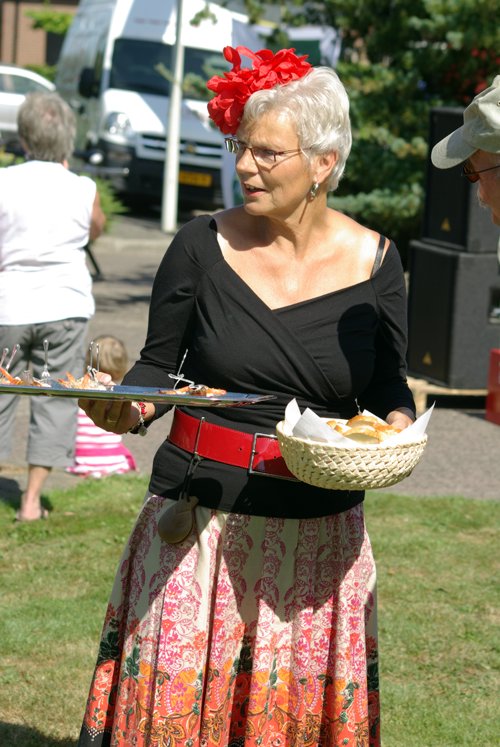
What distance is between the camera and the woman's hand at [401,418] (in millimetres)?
3275

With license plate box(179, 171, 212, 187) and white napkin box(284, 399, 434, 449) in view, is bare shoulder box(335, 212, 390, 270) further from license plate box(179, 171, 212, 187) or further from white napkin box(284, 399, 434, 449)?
license plate box(179, 171, 212, 187)

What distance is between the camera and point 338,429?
302 centimetres

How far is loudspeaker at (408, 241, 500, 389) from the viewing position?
9445 mm

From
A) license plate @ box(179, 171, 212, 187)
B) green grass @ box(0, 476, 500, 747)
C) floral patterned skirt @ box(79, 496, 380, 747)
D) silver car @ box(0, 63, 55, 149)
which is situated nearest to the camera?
floral patterned skirt @ box(79, 496, 380, 747)

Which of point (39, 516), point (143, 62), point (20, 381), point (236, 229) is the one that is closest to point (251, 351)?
point (236, 229)

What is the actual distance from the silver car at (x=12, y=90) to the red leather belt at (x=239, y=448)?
69.4 feet

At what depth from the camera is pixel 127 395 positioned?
9.07 ft

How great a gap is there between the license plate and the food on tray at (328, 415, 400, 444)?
17.1 metres

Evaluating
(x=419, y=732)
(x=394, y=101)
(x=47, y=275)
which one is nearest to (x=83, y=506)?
(x=47, y=275)

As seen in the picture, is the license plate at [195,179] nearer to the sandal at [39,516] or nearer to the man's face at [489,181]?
the sandal at [39,516]

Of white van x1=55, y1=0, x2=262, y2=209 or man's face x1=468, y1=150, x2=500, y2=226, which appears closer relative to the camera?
man's face x1=468, y1=150, x2=500, y2=226

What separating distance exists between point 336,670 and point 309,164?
1.26 metres

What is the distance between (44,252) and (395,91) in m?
6.77

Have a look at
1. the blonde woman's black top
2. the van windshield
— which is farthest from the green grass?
the van windshield
